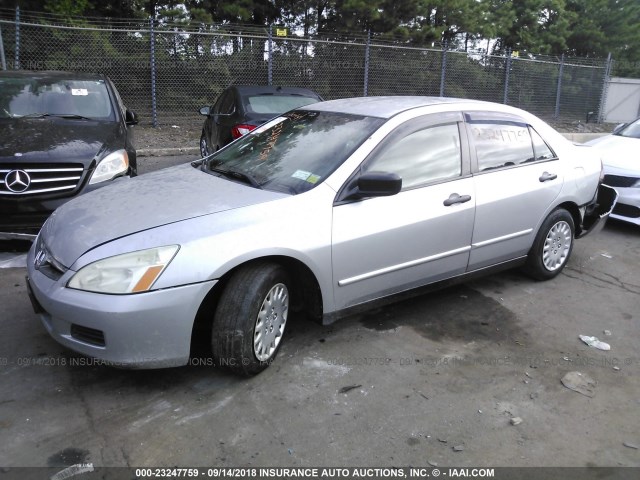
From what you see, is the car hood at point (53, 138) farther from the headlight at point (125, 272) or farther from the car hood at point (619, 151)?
the car hood at point (619, 151)

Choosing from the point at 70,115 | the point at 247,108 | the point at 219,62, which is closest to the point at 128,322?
the point at 70,115

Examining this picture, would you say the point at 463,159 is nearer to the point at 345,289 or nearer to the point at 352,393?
the point at 345,289

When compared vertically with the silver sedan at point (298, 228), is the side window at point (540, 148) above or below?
above

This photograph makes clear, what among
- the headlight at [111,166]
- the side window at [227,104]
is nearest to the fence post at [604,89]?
the side window at [227,104]

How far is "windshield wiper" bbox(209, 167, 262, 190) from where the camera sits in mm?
3691

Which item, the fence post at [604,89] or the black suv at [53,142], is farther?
the fence post at [604,89]

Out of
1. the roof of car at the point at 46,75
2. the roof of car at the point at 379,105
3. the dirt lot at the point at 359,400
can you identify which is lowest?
the dirt lot at the point at 359,400

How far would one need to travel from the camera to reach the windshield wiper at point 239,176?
369 cm

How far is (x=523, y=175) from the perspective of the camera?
4.59 metres

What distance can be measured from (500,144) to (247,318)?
8.70ft

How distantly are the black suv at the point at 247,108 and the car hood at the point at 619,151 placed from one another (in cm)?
421

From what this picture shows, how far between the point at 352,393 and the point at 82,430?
1459mm

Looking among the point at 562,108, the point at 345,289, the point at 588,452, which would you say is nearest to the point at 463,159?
the point at 345,289

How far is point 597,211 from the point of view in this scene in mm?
5555
